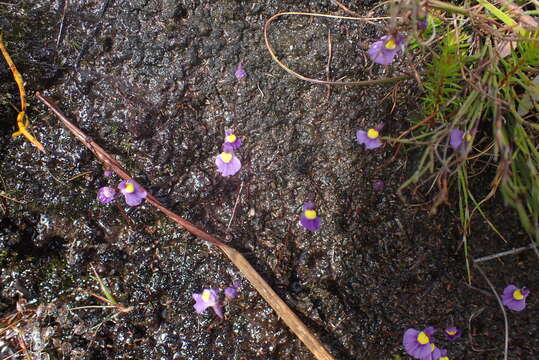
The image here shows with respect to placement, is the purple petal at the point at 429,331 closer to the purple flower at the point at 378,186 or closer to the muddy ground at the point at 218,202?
the muddy ground at the point at 218,202

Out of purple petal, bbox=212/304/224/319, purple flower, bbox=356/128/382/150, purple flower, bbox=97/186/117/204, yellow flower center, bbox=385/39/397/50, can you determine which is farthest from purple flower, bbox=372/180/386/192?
purple flower, bbox=97/186/117/204

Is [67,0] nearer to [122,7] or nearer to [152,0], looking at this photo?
[122,7]

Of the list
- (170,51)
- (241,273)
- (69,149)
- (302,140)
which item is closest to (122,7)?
(170,51)

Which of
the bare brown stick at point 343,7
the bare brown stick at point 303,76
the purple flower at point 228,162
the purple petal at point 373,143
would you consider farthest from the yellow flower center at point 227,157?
the bare brown stick at point 343,7

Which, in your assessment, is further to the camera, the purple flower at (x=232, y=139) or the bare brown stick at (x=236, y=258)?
the purple flower at (x=232, y=139)

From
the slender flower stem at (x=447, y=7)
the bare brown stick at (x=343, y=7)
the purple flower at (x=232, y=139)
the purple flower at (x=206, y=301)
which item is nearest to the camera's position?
the slender flower stem at (x=447, y=7)

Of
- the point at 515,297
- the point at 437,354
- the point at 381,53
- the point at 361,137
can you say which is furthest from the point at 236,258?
the point at 515,297

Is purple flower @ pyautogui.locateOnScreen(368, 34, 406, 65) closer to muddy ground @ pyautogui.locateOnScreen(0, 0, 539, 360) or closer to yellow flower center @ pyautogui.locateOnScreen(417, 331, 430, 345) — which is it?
muddy ground @ pyautogui.locateOnScreen(0, 0, 539, 360)
